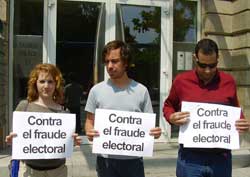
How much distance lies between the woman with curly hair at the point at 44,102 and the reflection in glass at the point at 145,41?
5.15 metres

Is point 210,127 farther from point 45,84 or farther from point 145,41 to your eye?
point 145,41

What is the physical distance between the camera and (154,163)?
6961 mm

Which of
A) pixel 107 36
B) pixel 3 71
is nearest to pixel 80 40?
pixel 107 36

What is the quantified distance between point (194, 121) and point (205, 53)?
50 centimetres

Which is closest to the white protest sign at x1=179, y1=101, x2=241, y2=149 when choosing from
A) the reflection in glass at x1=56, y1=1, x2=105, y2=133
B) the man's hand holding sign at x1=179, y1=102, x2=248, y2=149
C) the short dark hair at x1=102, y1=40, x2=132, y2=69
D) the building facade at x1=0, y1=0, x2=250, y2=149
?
the man's hand holding sign at x1=179, y1=102, x2=248, y2=149

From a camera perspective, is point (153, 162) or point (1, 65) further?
point (1, 65)

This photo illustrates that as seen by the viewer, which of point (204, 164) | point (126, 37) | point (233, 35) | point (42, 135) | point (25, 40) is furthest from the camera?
point (233, 35)

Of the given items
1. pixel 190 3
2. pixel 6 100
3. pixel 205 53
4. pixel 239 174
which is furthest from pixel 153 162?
pixel 205 53

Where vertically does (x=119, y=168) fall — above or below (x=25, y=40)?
below

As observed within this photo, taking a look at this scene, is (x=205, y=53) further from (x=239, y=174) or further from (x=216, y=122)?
(x=239, y=174)

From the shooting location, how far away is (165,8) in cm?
867

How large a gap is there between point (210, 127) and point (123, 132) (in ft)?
2.04

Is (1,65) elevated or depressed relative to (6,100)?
elevated

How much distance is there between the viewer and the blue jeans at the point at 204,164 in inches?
128
